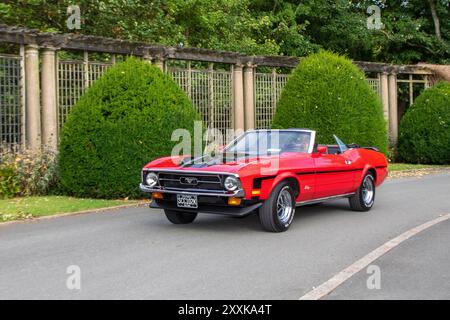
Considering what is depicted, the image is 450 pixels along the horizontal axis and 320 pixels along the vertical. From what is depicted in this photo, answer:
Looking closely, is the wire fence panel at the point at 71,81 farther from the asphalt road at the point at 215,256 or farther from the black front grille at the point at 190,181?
the black front grille at the point at 190,181

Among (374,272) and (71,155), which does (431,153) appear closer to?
(71,155)

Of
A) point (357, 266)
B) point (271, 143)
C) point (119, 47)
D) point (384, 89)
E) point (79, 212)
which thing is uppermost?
point (119, 47)

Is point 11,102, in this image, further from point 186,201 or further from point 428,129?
point 428,129

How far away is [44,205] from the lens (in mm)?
10969

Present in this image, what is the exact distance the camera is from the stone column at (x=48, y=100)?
550 inches

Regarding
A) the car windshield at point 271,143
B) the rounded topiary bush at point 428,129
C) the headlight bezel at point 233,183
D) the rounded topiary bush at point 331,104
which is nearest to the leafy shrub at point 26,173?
the car windshield at point 271,143

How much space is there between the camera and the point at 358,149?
10.5 metres

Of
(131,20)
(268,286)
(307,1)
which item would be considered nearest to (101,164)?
(268,286)

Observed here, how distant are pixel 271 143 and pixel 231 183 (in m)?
1.96

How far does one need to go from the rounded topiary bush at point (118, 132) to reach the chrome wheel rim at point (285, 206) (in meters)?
4.42

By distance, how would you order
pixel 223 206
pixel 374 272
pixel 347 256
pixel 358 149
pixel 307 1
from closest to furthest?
pixel 374 272
pixel 347 256
pixel 223 206
pixel 358 149
pixel 307 1

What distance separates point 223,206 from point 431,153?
16.1 metres

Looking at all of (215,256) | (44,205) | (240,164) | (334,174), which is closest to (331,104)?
(334,174)

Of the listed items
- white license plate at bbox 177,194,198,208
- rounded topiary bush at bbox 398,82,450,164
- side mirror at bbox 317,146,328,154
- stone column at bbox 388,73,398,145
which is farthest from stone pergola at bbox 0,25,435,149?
stone column at bbox 388,73,398,145
